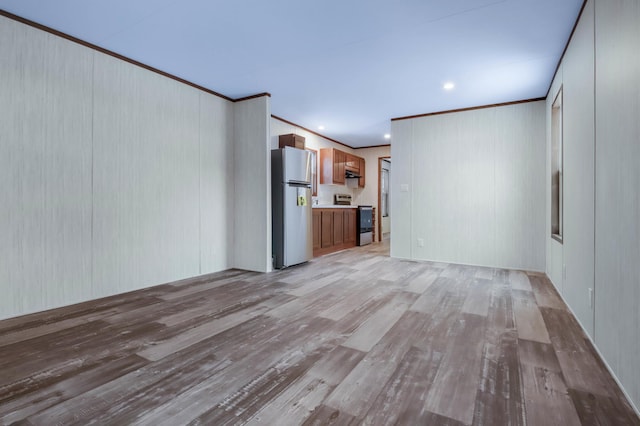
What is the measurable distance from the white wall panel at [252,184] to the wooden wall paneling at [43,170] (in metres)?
1.89

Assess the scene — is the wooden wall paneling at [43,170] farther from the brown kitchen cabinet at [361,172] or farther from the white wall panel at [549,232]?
the brown kitchen cabinet at [361,172]

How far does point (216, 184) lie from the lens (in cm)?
439

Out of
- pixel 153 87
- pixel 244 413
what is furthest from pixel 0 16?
pixel 244 413

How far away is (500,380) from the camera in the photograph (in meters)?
1.65

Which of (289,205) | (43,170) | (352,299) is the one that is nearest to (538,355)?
(352,299)

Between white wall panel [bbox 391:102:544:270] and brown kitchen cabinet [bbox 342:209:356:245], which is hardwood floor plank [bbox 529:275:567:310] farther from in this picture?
brown kitchen cabinet [bbox 342:209:356:245]

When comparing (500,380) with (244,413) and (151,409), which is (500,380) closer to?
(244,413)

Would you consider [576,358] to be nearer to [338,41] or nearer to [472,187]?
[338,41]

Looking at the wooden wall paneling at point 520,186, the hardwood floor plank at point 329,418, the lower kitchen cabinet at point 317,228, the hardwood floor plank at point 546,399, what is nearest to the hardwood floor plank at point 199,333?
the hardwood floor plank at point 329,418

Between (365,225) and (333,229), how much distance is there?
4.55 ft

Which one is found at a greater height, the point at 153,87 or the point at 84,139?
the point at 153,87

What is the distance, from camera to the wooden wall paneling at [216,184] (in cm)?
422

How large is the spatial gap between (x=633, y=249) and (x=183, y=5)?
3207mm

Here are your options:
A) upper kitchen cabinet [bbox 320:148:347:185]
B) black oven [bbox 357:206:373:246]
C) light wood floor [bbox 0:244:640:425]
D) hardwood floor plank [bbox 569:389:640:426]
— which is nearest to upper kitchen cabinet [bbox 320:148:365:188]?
upper kitchen cabinet [bbox 320:148:347:185]
